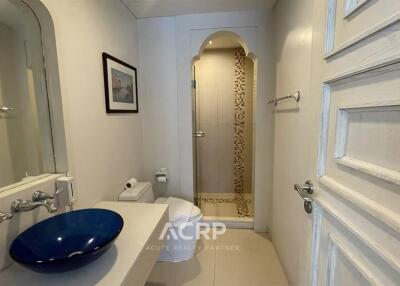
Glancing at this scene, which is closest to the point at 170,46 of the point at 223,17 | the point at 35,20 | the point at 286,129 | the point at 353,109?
the point at 223,17

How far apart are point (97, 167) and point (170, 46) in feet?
4.87

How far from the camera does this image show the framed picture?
1685 millimetres

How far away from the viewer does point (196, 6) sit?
6.75 feet

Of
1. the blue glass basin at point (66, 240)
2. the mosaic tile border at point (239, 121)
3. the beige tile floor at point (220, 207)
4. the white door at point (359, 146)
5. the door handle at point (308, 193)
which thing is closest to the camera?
the white door at point (359, 146)

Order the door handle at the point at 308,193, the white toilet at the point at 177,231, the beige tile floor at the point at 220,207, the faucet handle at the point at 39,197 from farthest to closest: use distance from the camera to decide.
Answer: the beige tile floor at the point at 220,207
the white toilet at the point at 177,231
the faucet handle at the point at 39,197
the door handle at the point at 308,193

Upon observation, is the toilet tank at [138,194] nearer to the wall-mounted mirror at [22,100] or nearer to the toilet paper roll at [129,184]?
the toilet paper roll at [129,184]

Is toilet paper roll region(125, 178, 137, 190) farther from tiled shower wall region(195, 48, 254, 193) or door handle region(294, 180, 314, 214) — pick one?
tiled shower wall region(195, 48, 254, 193)

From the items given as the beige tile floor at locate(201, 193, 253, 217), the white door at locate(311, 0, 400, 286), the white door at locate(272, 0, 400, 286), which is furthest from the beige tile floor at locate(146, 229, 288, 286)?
the white door at locate(311, 0, 400, 286)

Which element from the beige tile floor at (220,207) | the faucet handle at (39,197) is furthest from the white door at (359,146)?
the beige tile floor at (220,207)

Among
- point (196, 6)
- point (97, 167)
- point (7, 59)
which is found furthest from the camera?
point (196, 6)

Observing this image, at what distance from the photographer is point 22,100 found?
1190 millimetres

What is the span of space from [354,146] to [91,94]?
1.53 meters

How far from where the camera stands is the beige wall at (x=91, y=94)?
4.21ft

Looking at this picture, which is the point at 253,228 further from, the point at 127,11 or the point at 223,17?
the point at 127,11
